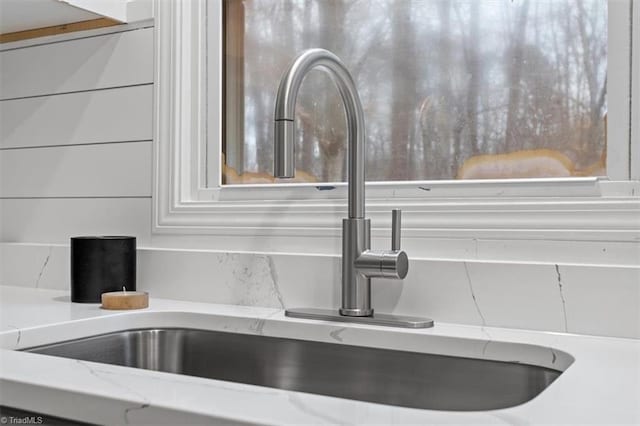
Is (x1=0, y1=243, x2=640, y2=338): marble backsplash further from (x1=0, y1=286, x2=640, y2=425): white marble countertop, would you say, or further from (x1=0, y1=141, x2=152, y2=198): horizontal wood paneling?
(x1=0, y1=141, x2=152, y2=198): horizontal wood paneling

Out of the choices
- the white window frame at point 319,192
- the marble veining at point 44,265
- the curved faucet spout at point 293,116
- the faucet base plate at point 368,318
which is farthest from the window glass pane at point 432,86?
the marble veining at point 44,265

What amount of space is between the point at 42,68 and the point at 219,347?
2.95ft

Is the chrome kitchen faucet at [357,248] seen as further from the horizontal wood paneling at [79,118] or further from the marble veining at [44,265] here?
the marble veining at [44,265]

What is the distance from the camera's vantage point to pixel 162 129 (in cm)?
144

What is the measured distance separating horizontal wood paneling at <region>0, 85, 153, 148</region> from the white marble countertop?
0.49 meters

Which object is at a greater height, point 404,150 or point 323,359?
point 404,150

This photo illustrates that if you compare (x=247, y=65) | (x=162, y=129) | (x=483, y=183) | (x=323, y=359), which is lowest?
(x=323, y=359)

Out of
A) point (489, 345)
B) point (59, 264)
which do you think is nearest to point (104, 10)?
point (59, 264)

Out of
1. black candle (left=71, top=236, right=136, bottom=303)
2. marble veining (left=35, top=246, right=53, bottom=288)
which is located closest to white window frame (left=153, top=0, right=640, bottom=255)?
black candle (left=71, top=236, right=136, bottom=303)

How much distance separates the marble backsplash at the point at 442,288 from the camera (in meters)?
1.00

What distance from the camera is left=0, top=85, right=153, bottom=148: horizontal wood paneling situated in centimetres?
149

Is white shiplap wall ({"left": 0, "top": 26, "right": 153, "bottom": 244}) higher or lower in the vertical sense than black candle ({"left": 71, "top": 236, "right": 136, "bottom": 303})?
higher

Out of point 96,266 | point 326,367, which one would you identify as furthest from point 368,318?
point 96,266

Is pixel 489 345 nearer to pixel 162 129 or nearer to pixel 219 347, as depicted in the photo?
pixel 219 347
